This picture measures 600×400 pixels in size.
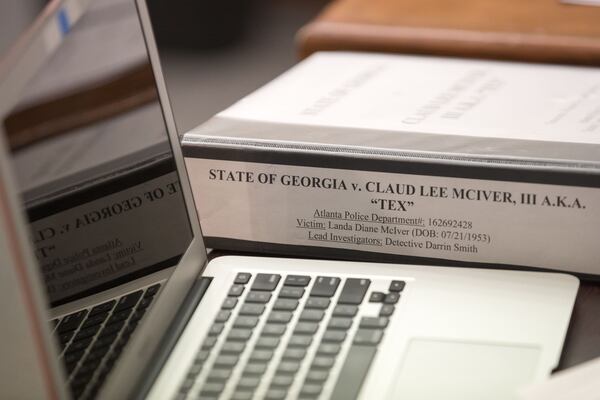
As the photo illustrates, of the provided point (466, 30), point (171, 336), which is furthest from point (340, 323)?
point (466, 30)

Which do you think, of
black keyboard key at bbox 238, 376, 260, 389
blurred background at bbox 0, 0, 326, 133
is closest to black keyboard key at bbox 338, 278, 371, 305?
black keyboard key at bbox 238, 376, 260, 389

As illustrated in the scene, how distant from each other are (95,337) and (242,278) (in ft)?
0.48

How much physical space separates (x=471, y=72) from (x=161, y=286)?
0.45 meters

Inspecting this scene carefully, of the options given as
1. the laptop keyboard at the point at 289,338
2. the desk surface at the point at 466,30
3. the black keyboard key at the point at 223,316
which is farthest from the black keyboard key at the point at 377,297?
the desk surface at the point at 466,30

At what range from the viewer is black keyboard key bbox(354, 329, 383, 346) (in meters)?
0.66

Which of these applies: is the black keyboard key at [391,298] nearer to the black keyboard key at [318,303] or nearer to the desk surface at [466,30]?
the black keyboard key at [318,303]

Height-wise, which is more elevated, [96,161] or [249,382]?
[96,161]

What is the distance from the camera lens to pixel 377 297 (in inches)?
27.9

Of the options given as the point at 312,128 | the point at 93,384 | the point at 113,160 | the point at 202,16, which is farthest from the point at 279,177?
the point at 202,16

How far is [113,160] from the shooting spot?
68cm

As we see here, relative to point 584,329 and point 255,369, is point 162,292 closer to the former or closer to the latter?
point 255,369

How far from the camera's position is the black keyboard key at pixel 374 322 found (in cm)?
68

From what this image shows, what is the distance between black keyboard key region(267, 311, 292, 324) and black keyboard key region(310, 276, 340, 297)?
0.03 m

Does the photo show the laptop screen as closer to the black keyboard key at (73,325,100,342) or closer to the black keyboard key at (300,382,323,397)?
the black keyboard key at (73,325,100,342)
